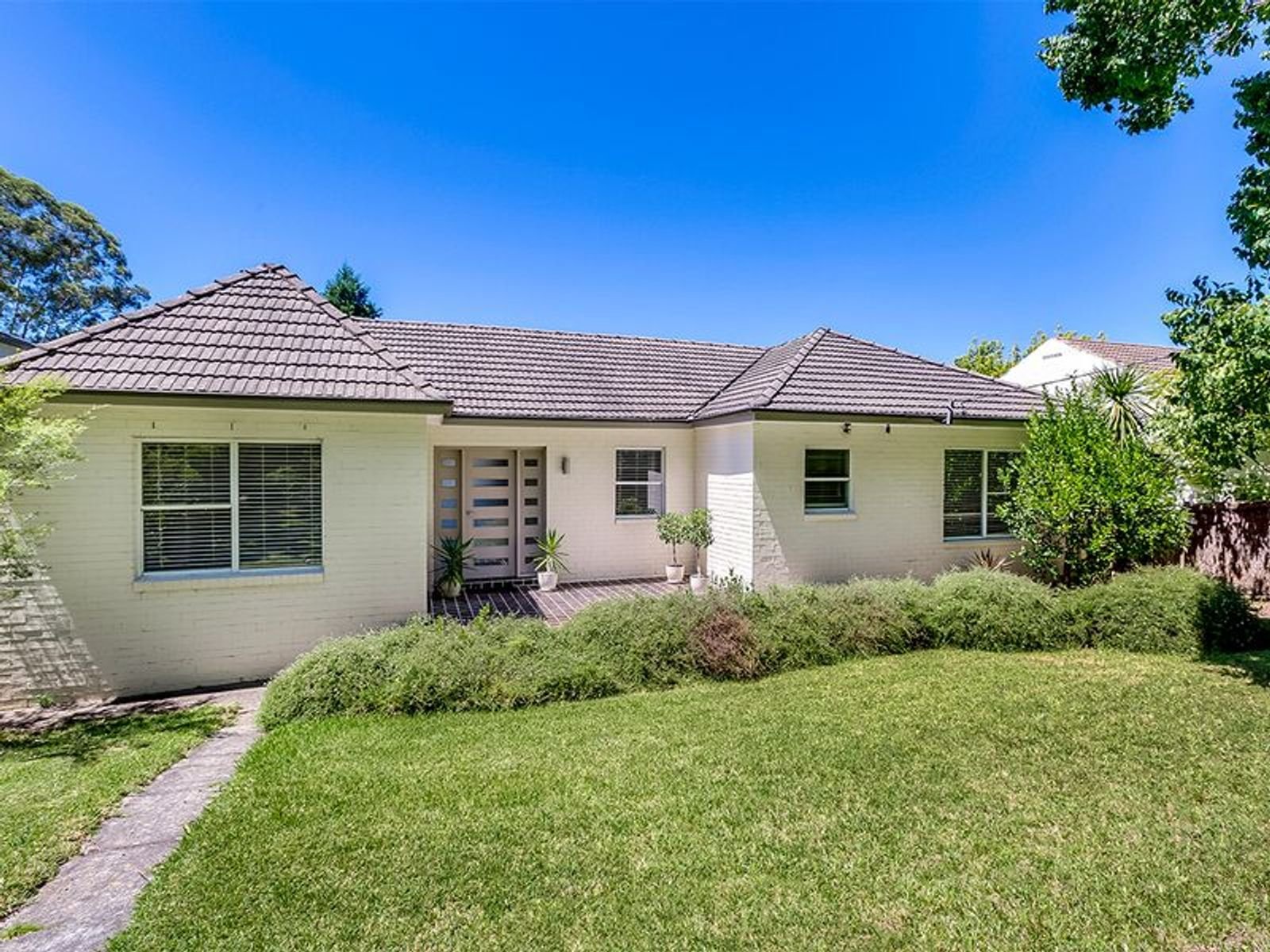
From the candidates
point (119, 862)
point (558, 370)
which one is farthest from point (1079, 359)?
point (119, 862)

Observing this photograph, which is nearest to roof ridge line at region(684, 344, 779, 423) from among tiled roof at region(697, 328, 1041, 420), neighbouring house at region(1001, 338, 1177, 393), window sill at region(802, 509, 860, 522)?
tiled roof at region(697, 328, 1041, 420)

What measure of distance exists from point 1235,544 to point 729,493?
11.9m

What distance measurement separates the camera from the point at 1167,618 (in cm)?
956

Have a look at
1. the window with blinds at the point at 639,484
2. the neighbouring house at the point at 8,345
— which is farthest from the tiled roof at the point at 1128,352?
the neighbouring house at the point at 8,345

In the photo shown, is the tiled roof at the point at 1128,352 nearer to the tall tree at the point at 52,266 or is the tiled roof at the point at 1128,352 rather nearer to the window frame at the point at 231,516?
the window frame at the point at 231,516

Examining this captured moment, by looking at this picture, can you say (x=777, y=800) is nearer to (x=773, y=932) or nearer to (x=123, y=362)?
(x=773, y=932)

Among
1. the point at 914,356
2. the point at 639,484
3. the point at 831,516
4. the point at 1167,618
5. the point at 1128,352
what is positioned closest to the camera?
the point at 1167,618

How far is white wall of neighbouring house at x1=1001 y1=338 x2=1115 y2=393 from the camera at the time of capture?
2534 cm

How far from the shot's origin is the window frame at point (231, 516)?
26.5ft

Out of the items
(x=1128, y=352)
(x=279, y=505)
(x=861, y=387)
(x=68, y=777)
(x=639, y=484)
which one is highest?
(x=1128, y=352)

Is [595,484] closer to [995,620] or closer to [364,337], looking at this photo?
[364,337]

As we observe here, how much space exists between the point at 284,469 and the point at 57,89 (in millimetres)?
10509

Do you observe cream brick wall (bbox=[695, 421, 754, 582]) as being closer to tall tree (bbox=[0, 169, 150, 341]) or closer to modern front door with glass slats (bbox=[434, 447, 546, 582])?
modern front door with glass slats (bbox=[434, 447, 546, 582])

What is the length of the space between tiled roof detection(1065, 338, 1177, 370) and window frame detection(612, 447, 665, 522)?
21200 mm
